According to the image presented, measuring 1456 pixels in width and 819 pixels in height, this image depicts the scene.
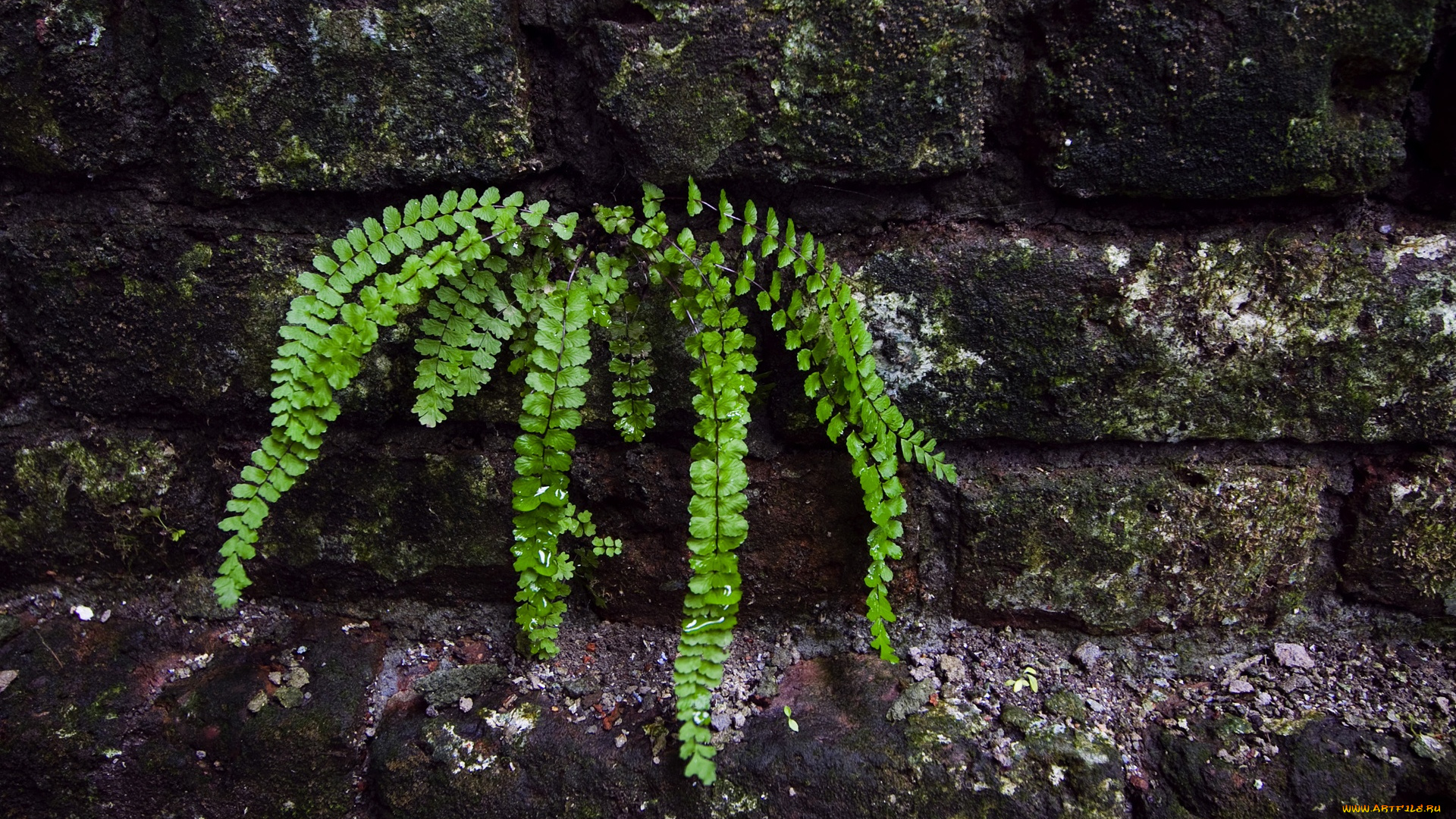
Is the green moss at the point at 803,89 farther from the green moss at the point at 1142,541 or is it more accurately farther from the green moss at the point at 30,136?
the green moss at the point at 30,136

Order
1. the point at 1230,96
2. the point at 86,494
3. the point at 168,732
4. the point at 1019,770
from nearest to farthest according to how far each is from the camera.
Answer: the point at 1230,96, the point at 1019,770, the point at 168,732, the point at 86,494

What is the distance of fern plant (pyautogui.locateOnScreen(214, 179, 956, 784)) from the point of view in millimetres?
1456

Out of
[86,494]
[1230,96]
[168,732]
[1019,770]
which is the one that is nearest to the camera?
[1230,96]

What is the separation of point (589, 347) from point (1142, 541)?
4.05 feet

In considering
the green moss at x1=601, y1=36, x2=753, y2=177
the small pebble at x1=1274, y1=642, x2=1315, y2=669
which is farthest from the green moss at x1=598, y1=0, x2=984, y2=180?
the small pebble at x1=1274, y1=642, x2=1315, y2=669

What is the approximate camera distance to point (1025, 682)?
1.73 metres

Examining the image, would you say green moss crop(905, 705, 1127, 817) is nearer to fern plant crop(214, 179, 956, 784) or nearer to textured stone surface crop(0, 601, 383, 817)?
fern plant crop(214, 179, 956, 784)

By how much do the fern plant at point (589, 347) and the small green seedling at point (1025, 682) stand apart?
34 centimetres

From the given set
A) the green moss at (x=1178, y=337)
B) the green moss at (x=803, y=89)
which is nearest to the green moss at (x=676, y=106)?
the green moss at (x=803, y=89)

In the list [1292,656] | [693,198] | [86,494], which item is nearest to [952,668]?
[1292,656]

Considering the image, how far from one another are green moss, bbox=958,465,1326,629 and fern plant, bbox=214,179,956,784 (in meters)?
0.29

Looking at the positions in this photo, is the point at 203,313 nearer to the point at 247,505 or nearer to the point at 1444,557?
the point at 247,505

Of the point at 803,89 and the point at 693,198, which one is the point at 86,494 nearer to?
the point at 693,198

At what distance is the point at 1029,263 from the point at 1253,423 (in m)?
→ 0.58
